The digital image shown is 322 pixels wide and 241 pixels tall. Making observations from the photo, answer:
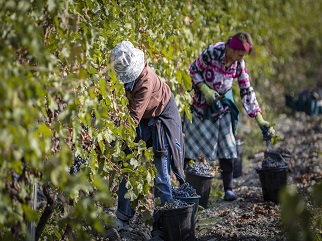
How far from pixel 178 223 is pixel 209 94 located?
5.40ft

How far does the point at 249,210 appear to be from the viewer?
4992 millimetres

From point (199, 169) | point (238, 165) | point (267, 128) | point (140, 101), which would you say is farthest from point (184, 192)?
point (238, 165)

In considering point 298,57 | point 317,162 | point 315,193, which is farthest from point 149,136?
point 298,57

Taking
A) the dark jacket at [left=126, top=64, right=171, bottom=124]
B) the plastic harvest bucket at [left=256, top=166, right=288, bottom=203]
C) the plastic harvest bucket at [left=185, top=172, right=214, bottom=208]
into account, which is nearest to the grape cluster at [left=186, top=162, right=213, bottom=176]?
the plastic harvest bucket at [left=185, top=172, right=214, bottom=208]

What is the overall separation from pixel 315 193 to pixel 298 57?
40.3 ft

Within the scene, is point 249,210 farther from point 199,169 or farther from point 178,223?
point 178,223

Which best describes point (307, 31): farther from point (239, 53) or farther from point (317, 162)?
Result: point (239, 53)

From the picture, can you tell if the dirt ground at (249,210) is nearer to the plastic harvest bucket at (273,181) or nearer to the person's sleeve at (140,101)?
the plastic harvest bucket at (273,181)

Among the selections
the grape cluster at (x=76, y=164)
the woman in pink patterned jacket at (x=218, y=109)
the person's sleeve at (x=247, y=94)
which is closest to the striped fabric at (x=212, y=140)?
the woman in pink patterned jacket at (x=218, y=109)

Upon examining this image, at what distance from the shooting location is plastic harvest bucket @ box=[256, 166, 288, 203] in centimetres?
521

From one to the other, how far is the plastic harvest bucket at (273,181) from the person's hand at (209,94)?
31.7 inches

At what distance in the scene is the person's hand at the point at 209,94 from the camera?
202 inches

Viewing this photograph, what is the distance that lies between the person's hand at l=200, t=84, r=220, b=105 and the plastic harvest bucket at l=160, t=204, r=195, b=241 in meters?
1.51

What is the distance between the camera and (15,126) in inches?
90.9
